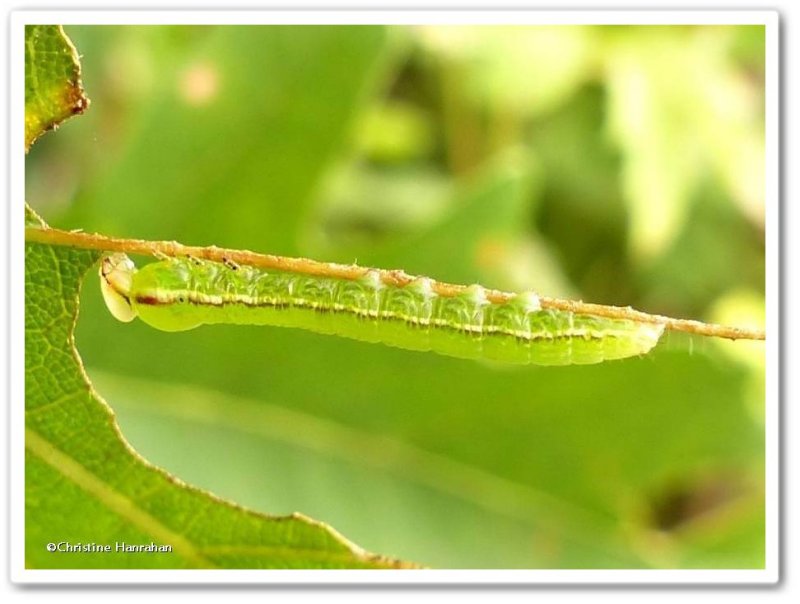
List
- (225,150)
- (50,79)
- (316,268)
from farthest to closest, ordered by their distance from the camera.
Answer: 1. (225,150)
2. (50,79)
3. (316,268)

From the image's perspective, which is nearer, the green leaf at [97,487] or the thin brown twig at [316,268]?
the thin brown twig at [316,268]

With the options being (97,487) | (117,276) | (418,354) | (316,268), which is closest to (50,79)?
(117,276)

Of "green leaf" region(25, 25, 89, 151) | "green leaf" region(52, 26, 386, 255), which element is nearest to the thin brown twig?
"green leaf" region(25, 25, 89, 151)

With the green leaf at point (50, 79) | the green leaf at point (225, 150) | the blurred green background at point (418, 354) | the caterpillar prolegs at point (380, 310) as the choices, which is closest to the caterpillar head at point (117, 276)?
the caterpillar prolegs at point (380, 310)

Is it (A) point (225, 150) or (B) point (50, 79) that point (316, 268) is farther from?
(A) point (225, 150)

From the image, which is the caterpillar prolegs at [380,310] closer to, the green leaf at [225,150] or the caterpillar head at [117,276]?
the caterpillar head at [117,276]

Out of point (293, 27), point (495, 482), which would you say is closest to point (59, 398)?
point (293, 27)

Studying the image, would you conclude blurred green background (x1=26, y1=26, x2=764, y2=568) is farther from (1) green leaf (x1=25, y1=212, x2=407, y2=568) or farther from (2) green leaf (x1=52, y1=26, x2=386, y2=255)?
(1) green leaf (x1=25, y1=212, x2=407, y2=568)
